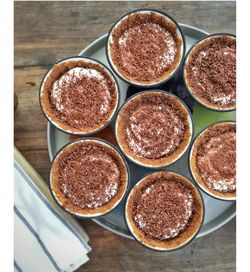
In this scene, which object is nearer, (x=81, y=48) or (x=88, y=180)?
(x=88, y=180)

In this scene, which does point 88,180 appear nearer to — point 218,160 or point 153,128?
point 153,128

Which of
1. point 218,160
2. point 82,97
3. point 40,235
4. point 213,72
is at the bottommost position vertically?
point 40,235

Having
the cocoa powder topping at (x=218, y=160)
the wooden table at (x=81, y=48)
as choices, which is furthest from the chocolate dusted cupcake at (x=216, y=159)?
the wooden table at (x=81, y=48)

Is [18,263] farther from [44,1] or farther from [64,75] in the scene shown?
[44,1]

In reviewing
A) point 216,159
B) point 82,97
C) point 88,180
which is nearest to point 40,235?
point 88,180

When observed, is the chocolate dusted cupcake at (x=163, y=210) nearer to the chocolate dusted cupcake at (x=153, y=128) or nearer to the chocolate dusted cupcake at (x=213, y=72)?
the chocolate dusted cupcake at (x=153, y=128)
